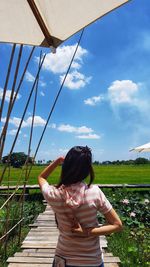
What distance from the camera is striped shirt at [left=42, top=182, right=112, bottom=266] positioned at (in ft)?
6.07

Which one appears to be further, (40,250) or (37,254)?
(40,250)

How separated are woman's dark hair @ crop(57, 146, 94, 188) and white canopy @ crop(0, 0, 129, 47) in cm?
62

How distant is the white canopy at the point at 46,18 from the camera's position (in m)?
1.89

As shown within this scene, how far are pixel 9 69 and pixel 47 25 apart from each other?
2.76 ft

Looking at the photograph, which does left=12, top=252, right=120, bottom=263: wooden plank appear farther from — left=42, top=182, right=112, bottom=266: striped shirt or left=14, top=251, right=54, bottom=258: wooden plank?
left=42, top=182, right=112, bottom=266: striped shirt

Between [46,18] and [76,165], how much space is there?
73cm

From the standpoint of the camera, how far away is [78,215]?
1.86m

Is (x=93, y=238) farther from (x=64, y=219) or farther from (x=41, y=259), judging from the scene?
(x=41, y=259)

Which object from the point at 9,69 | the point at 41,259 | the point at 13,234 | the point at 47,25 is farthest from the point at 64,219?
the point at 13,234

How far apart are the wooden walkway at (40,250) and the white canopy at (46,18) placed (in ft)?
7.32

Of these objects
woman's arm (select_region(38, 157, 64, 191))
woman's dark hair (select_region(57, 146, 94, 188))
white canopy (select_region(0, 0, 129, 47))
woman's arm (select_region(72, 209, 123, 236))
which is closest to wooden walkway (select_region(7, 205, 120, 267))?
woman's arm (select_region(38, 157, 64, 191))

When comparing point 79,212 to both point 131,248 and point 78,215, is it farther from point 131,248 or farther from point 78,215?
point 131,248

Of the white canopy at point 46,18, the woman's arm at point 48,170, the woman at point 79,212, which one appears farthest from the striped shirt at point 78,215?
the white canopy at point 46,18

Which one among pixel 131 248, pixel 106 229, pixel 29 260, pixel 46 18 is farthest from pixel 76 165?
pixel 131 248
